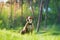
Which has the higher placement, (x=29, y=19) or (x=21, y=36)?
(x=29, y=19)

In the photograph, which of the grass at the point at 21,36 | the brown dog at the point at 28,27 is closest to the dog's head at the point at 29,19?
the brown dog at the point at 28,27

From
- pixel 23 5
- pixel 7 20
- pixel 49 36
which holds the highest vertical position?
pixel 23 5

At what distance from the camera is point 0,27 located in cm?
244

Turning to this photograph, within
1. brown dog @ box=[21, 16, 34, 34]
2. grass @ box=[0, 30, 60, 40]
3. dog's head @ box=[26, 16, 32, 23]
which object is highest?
dog's head @ box=[26, 16, 32, 23]

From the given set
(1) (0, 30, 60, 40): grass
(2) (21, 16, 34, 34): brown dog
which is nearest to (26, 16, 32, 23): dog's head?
(2) (21, 16, 34, 34): brown dog

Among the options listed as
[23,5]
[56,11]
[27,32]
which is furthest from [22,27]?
[56,11]

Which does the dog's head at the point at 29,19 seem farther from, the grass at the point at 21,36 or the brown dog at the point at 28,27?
the grass at the point at 21,36

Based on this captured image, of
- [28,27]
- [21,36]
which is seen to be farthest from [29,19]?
[21,36]

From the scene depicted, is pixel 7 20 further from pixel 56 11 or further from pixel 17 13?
pixel 56 11

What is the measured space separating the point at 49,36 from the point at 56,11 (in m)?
0.25

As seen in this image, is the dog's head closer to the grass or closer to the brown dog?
the brown dog

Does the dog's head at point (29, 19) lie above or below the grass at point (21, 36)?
above

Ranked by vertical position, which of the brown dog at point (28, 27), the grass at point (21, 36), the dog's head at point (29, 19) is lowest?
the grass at point (21, 36)

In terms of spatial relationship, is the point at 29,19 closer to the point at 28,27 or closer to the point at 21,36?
the point at 28,27
